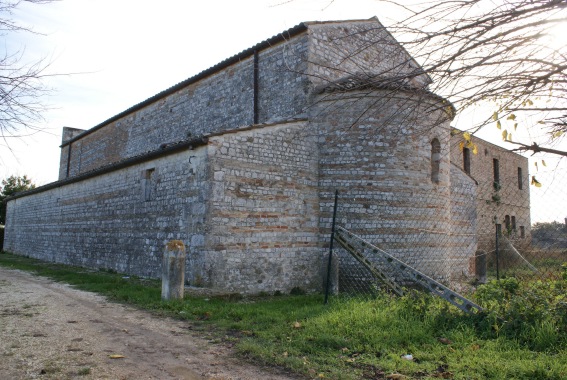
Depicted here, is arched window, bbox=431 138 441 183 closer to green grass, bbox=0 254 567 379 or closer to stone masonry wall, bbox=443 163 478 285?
stone masonry wall, bbox=443 163 478 285

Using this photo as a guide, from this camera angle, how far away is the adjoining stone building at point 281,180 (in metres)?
9.21

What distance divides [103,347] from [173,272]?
117 inches

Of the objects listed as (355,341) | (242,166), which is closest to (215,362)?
(355,341)

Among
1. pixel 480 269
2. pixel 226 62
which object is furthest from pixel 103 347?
pixel 480 269

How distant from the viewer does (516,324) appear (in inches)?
197

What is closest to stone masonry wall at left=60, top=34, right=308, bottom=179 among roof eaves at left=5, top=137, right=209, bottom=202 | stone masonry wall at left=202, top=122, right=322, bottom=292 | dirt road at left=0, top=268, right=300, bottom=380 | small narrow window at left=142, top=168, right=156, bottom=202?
stone masonry wall at left=202, top=122, right=322, bottom=292

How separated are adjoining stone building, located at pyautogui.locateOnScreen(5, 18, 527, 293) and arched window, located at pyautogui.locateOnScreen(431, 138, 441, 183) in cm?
4

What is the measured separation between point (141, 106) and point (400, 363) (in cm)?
1641

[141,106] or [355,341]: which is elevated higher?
[141,106]

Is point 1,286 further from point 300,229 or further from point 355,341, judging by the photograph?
point 355,341

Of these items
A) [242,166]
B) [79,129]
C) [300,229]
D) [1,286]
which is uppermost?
[79,129]

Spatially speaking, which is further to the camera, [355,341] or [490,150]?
[490,150]

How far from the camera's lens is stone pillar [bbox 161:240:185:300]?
7773 millimetres

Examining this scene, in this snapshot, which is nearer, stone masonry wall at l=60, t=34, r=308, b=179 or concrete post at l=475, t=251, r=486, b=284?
stone masonry wall at l=60, t=34, r=308, b=179
